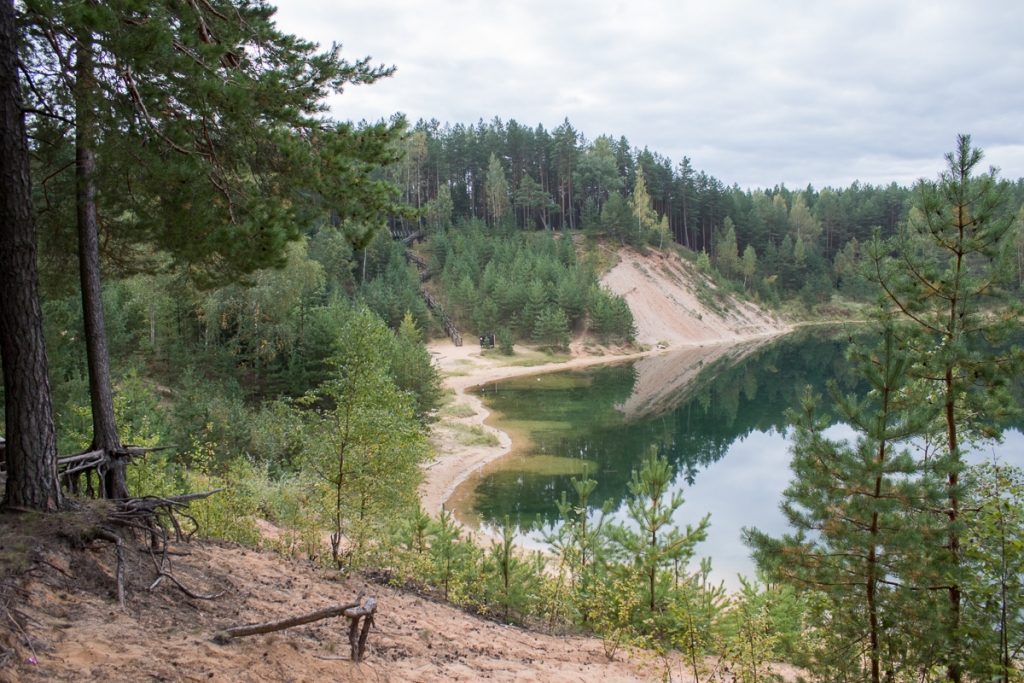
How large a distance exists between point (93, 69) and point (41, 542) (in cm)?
427

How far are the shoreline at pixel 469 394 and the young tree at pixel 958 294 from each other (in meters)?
10.4

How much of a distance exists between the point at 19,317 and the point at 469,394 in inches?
1377

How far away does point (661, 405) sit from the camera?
127ft

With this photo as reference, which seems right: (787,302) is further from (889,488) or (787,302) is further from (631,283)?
(889,488)

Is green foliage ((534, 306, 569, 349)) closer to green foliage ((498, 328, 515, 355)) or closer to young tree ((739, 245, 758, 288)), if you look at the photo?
green foliage ((498, 328, 515, 355))

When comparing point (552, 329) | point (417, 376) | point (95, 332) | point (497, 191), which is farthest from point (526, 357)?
point (95, 332)

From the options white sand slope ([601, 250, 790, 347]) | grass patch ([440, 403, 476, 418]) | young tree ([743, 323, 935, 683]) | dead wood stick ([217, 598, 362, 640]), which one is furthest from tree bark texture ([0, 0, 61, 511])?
white sand slope ([601, 250, 790, 347])

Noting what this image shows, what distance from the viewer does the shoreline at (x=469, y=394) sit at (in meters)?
24.1

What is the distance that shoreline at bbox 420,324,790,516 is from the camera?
2411 cm

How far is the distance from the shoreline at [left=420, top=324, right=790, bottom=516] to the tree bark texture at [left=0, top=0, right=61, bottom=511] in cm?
942

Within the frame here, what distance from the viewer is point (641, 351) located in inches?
2434

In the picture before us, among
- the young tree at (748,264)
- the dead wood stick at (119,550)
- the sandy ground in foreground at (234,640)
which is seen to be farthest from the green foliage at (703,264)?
the dead wood stick at (119,550)

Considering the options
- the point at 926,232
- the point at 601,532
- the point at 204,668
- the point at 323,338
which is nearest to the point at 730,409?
the point at 323,338

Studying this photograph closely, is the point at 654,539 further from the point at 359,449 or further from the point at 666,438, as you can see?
the point at 666,438
